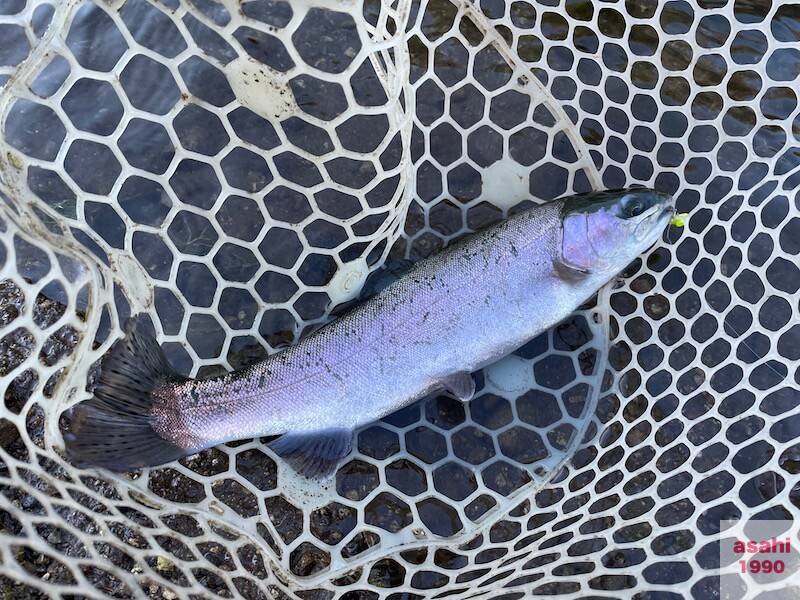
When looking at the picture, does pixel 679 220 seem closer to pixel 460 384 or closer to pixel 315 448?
pixel 460 384

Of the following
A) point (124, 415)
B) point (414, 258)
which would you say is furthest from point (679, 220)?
point (124, 415)

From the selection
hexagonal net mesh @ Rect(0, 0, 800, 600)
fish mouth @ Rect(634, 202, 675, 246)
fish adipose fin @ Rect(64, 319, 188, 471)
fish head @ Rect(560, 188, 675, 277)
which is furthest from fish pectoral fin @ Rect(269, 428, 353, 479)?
fish mouth @ Rect(634, 202, 675, 246)

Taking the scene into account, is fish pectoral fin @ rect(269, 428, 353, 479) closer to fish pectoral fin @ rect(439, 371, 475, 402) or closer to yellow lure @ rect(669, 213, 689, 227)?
fish pectoral fin @ rect(439, 371, 475, 402)

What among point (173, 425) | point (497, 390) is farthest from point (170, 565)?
point (497, 390)

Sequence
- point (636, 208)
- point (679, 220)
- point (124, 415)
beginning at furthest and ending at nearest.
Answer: point (679, 220) → point (636, 208) → point (124, 415)

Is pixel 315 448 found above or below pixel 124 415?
below

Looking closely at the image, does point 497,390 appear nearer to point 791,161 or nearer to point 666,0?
point 791,161
